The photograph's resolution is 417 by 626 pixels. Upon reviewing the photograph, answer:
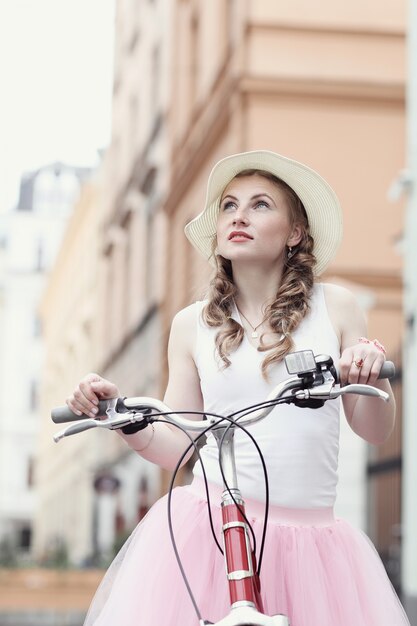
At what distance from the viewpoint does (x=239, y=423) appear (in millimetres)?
1885

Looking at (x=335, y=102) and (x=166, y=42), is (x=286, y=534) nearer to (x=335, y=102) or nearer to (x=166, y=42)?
(x=335, y=102)

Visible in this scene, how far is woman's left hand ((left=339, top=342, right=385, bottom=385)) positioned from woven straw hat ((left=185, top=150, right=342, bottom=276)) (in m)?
0.46

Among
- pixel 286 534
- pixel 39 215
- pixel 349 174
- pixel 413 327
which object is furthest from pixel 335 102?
pixel 39 215

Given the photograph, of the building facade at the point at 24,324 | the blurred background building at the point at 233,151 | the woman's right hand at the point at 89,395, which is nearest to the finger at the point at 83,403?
the woman's right hand at the point at 89,395

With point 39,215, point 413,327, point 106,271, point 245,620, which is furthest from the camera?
point 39,215

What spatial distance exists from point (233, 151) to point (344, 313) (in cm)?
995

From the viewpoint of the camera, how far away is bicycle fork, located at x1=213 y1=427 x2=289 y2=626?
1703 mm

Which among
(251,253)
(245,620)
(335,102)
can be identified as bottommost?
(245,620)

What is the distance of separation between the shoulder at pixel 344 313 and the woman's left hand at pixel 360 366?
0.29 meters

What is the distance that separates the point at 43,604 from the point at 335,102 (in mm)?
6053

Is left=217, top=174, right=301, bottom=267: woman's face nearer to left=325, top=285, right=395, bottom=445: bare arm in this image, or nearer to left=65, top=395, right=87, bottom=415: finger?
left=325, top=285, right=395, bottom=445: bare arm

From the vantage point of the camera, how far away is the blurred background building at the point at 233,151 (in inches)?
442

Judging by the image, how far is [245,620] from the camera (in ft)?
5.55

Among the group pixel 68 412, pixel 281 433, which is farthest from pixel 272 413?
pixel 68 412
